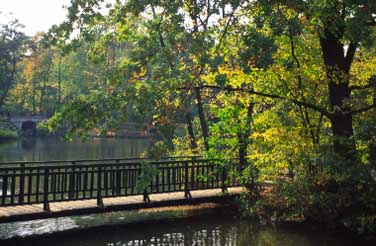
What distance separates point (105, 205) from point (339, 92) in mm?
6761

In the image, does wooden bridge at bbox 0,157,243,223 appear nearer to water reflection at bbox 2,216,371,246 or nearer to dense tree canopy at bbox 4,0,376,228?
water reflection at bbox 2,216,371,246

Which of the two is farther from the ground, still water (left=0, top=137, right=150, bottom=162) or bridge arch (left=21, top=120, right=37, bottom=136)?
bridge arch (left=21, top=120, right=37, bottom=136)

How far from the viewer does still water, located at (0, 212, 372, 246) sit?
10.8 m

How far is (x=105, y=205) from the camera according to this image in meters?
11.6

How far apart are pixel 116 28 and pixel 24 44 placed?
5768cm

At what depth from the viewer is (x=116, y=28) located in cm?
1205

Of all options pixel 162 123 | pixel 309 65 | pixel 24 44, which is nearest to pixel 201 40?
pixel 162 123

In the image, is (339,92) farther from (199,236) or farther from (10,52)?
(10,52)

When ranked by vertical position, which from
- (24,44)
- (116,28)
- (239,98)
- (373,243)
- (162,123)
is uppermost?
(24,44)

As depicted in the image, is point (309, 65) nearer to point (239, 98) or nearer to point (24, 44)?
point (239, 98)

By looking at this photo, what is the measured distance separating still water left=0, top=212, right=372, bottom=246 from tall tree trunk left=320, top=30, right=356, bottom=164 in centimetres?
234

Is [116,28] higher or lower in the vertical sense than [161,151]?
higher

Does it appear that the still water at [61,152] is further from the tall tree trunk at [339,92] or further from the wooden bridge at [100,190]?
the tall tree trunk at [339,92]

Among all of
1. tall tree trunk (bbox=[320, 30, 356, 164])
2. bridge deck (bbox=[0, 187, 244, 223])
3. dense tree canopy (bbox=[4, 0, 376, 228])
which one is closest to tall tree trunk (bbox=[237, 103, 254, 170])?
dense tree canopy (bbox=[4, 0, 376, 228])
